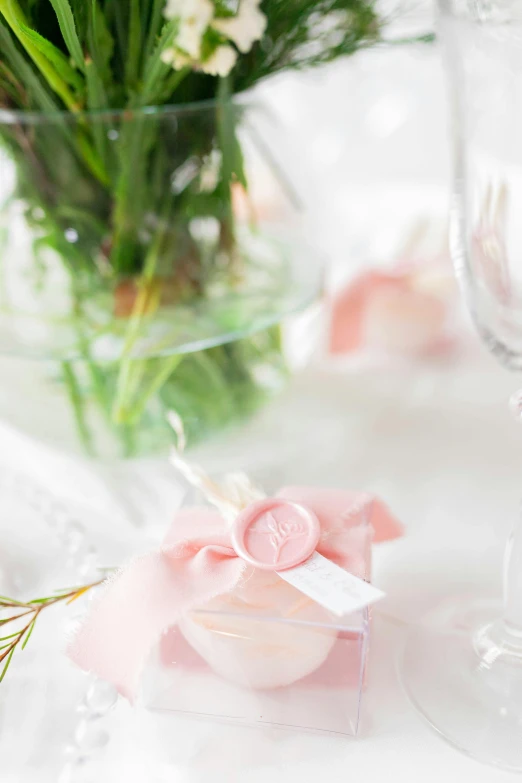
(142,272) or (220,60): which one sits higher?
(220,60)

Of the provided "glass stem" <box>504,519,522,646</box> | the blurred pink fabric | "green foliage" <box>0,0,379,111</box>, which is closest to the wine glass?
"glass stem" <box>504,519,522,646</box>

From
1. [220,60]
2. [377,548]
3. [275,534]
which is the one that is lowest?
[377,548]

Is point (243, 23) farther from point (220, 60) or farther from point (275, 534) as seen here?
point (275, 534)

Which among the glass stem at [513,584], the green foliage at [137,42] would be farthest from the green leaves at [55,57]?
the glass stem at [513,584]

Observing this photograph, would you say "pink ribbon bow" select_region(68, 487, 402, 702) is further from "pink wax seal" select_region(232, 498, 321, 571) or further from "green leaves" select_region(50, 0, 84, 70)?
"green leaves" select_region(50, 0, 84, 70)

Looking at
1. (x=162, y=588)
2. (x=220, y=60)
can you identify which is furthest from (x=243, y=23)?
(x=162, y=588)

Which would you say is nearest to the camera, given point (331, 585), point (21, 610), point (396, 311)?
point (331, 585)
